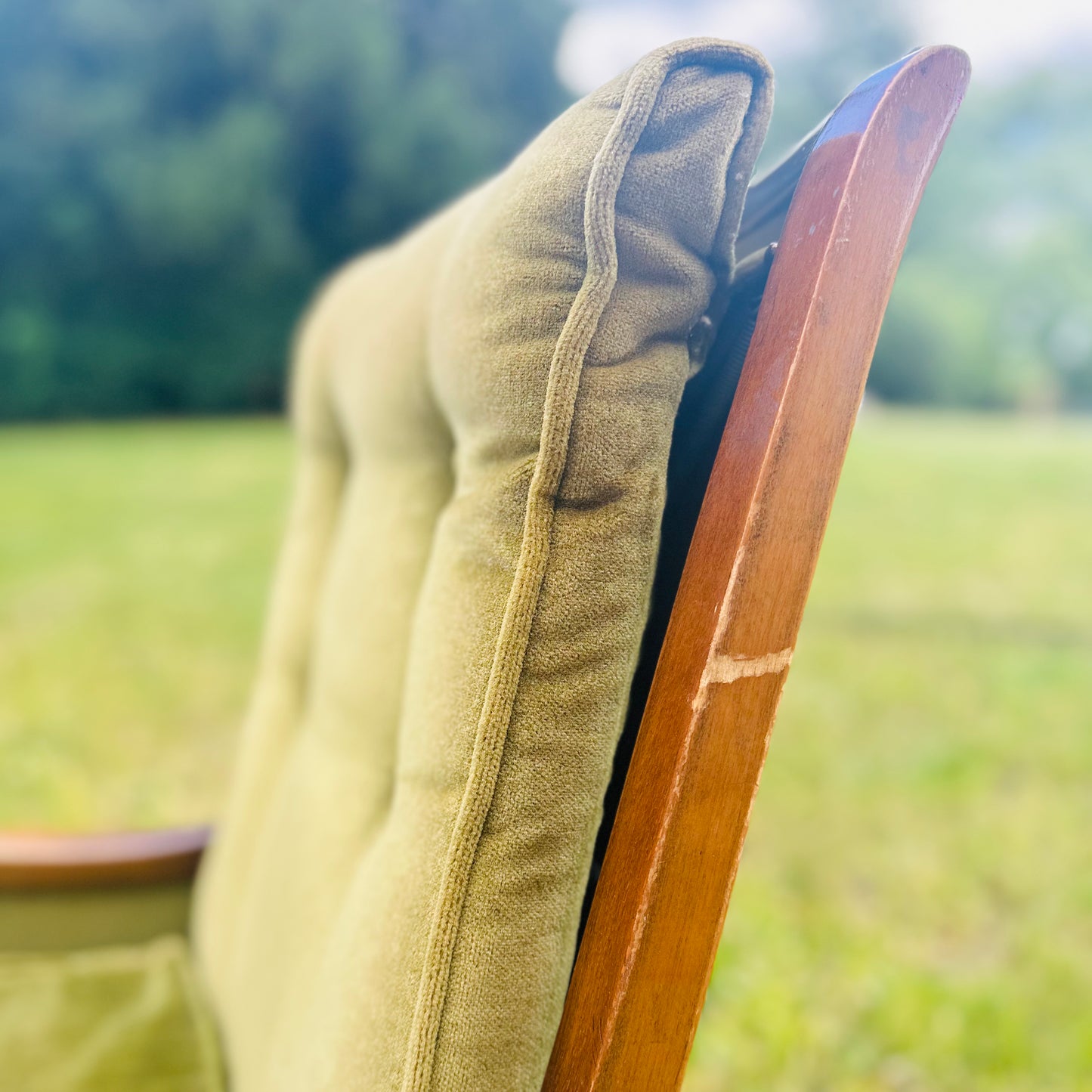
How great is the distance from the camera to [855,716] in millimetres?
2150

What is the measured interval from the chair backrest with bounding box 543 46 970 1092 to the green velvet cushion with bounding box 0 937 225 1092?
0.46m

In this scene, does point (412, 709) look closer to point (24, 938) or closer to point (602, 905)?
point (602, 905)

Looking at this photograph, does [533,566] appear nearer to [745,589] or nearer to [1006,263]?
[745,589]

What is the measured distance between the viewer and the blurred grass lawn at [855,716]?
1454mm

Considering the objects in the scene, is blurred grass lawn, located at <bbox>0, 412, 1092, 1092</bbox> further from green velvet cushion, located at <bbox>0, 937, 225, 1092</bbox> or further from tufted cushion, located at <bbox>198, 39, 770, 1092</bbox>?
tufted cushion, located at <bbox>198, 39, 770, 1092</bbox>

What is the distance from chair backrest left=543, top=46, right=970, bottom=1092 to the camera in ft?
1.14

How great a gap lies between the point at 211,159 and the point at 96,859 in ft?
8.60

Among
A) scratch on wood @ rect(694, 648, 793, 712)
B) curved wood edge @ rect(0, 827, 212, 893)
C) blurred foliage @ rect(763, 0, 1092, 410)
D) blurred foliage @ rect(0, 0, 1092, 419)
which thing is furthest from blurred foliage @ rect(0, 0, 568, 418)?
scratch on wood @ rect(694, 648, 793, 712)

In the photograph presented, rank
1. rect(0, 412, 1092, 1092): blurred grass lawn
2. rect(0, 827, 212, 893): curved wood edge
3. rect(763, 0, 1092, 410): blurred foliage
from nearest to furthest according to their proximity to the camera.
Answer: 1. rect(0, 827, 212, 893): curved wood edge
2. rect(0, 412, 1092, 1092): blurred grass lawn
3. rect(763, 0, 1092, 410): blurred foliage

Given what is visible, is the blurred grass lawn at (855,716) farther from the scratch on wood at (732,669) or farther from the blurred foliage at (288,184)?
the scratch on wood at (732,669)

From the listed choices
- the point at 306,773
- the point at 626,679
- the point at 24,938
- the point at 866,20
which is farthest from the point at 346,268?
the point at 866,20

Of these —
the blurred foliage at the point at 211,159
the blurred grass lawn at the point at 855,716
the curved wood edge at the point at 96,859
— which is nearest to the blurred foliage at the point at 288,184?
the blurred foliage at the point at 211,159

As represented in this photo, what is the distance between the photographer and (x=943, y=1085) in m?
1.31

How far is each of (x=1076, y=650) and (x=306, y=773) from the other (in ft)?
7.50
